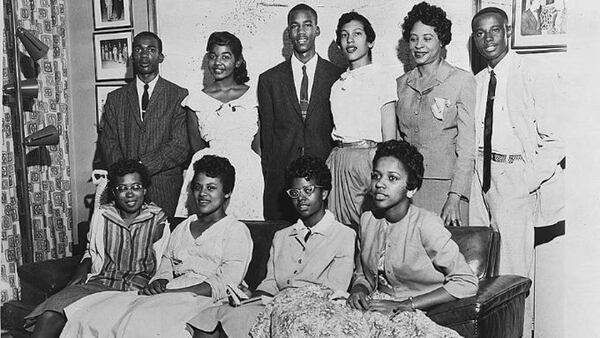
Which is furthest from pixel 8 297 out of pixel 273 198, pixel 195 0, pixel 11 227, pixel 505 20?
pixel 505 20

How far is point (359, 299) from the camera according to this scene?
3.12 meters

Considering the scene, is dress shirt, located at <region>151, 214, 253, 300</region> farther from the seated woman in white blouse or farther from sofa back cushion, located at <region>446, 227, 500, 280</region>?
sofa back cushion, located at <region>446, 227, 500, 280</region>

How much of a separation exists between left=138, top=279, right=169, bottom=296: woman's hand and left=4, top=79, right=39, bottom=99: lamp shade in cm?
168

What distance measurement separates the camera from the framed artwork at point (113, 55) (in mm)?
5246

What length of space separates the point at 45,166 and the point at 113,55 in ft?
3.11

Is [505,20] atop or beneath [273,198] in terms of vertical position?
atop

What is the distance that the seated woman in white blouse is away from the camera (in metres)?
3.88

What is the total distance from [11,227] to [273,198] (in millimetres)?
1712

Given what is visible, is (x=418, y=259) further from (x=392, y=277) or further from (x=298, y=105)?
(x=298, y=105)

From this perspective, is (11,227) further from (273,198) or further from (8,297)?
(273,198)

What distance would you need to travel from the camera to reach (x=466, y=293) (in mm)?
3045

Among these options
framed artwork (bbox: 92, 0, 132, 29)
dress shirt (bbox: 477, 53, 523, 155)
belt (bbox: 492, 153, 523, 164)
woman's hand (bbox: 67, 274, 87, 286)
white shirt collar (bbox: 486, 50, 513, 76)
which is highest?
framed artwork (bbox: 92, 0, 132, 29)

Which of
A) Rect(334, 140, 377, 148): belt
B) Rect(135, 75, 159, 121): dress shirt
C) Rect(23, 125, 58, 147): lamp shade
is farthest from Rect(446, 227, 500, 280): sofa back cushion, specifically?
Rect(23, 125, 58, 147): lamp shade

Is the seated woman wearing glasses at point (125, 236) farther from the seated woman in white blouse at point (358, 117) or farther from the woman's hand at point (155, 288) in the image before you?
the seated woman in white blouse at point (358, 117)
